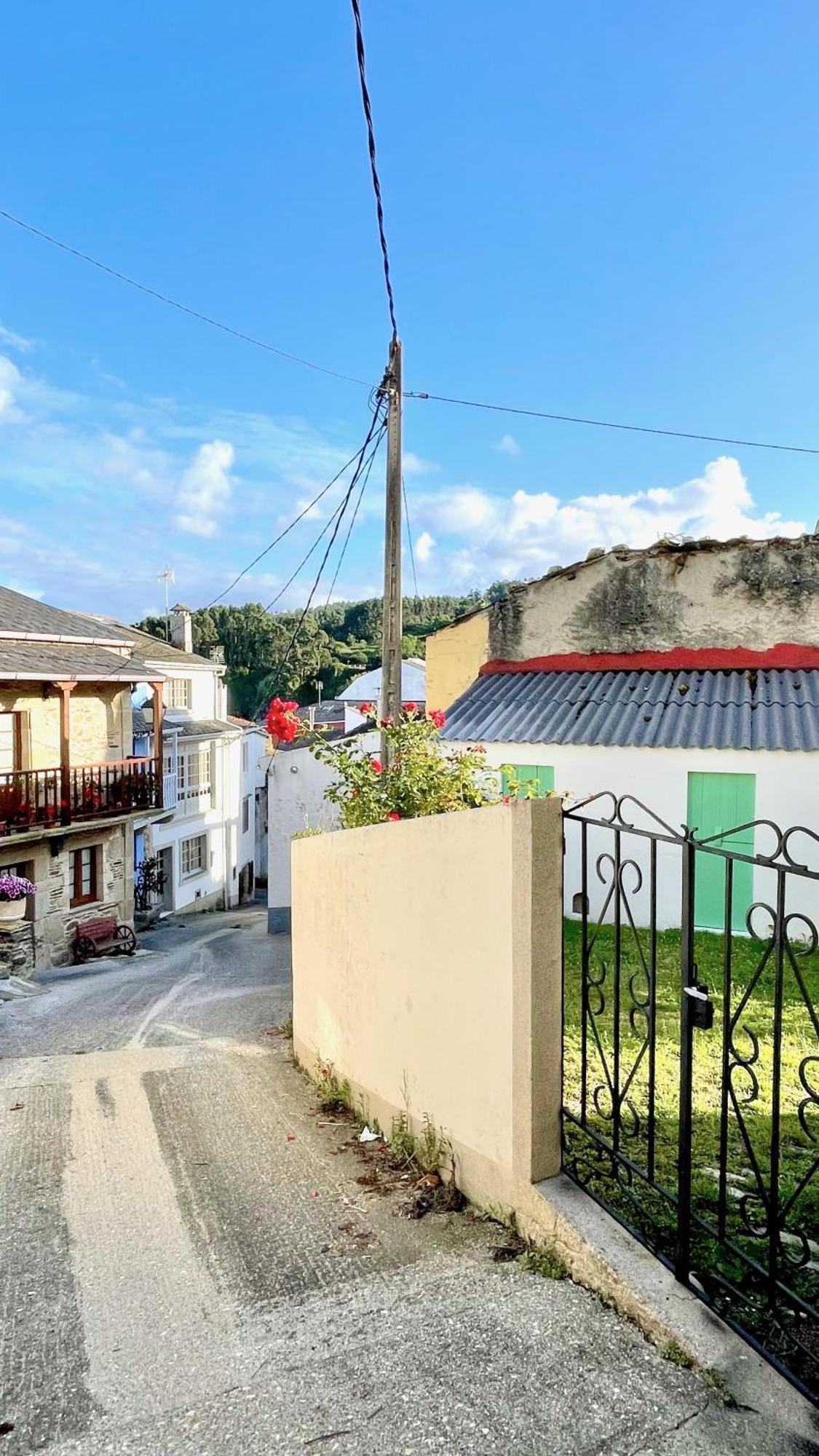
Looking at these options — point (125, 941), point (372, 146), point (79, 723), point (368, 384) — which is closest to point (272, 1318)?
point (372, 146)

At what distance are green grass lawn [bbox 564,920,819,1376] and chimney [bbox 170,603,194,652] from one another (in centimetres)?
2438

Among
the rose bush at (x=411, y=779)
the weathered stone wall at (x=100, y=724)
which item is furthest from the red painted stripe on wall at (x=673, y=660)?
the weathered stone wall at (x=100, y=724)

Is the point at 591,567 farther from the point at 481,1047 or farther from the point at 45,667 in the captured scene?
the point at 45,667

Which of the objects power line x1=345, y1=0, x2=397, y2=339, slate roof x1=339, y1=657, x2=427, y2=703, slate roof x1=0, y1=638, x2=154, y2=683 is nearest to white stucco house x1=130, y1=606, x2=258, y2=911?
slate roof x1=0, y1=638, x2=154, y2=683

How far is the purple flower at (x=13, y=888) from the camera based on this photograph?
562 inches

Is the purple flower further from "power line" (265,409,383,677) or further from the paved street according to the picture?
the paved street

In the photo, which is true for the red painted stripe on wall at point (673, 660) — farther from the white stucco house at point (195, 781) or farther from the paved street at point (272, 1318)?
the white stucco house at point (195, 781)

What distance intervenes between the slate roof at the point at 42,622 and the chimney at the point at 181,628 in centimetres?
799

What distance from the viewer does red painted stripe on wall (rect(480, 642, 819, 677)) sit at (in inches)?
425

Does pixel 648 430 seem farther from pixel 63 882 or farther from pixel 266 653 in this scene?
pixel 266 653

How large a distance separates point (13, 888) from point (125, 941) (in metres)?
4.33

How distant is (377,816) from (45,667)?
12962 millimetres

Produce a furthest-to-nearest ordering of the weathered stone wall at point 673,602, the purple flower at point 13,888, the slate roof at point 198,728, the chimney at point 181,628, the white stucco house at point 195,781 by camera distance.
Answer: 1. the chimney at point 181,628
2. the white stucco house at point 195,781
3. the slate roof at point 198,728
4. the purple flower at point 13,888
5. the weathered stone wall at point 673,602

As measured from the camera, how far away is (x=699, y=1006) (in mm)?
2289
